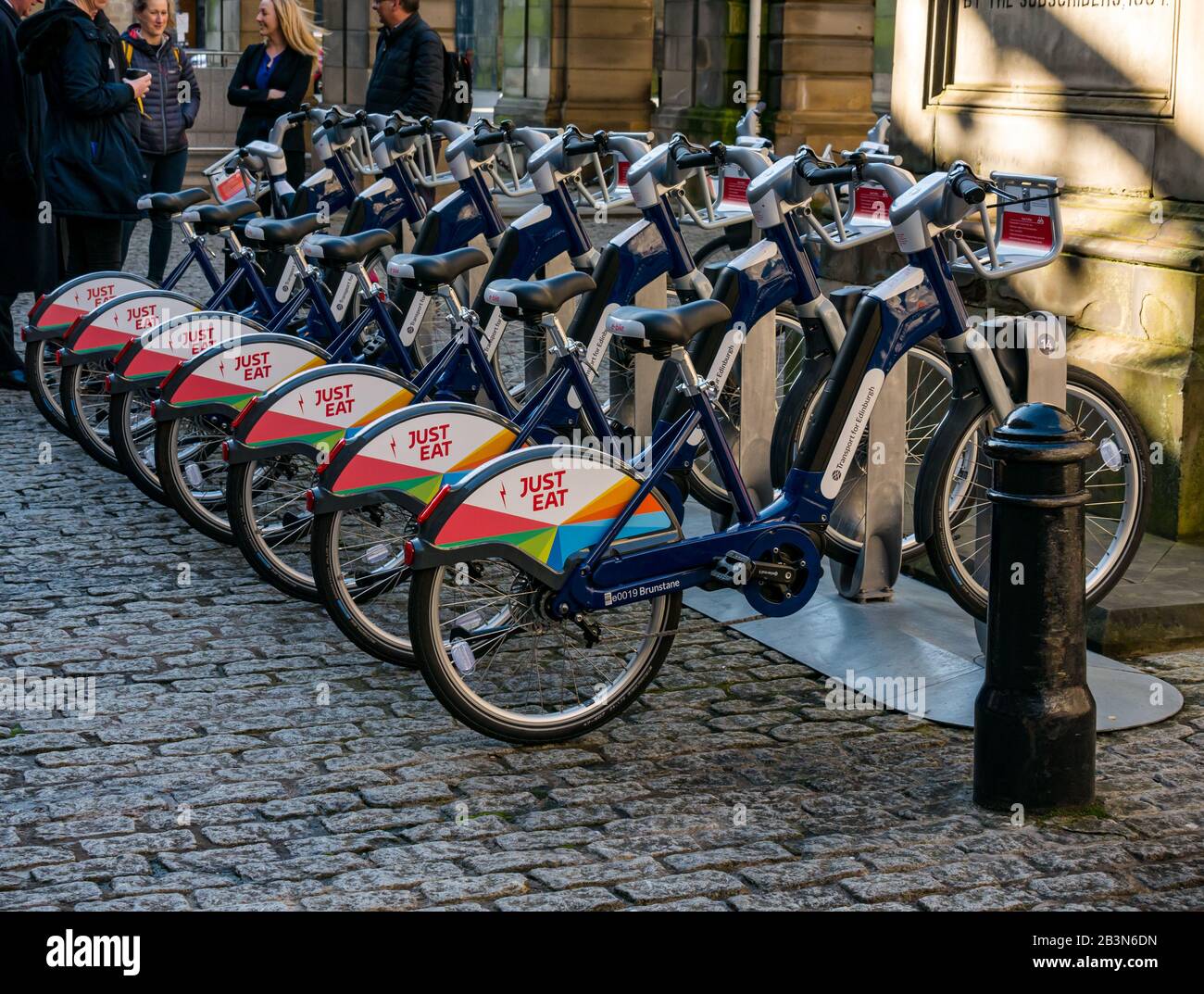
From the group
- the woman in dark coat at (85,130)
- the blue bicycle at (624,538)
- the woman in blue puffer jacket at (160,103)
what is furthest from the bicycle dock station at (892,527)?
Result: the woman in blue puffer jacket at (160,103)

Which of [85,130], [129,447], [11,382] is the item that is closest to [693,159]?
[129,447]

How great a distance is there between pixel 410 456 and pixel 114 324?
2681 millimetres

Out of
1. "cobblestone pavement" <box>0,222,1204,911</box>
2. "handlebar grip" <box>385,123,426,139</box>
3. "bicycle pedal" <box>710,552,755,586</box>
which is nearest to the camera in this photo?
"cobblestone pavement" <box>0,222,1204,911</box>

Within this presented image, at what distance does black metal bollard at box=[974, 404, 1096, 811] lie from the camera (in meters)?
4.39

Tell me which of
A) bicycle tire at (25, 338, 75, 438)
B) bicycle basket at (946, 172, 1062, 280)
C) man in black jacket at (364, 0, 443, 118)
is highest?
man in black jacket at (364, 0, 443, 118)

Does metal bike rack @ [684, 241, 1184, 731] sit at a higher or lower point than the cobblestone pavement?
higher

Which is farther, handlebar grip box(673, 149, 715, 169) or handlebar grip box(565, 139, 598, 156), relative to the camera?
handlebar grip box(565, 139, 598, 156)

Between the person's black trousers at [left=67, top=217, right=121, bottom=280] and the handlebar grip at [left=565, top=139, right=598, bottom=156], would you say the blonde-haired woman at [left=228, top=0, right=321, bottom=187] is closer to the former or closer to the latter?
the person's black trousers at [left=67, top=217, right=121, bottom=280]

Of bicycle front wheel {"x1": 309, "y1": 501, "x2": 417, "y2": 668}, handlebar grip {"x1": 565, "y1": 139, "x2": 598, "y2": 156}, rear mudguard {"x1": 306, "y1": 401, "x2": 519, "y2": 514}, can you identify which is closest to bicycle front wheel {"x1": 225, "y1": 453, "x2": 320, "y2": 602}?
bicycle front wheel {"x1": 309, "y1": 501, "x2": 417, "y2": 668}

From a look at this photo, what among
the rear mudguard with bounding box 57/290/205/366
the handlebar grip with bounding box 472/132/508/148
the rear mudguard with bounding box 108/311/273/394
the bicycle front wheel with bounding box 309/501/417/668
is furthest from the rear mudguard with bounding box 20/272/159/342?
the bicycle front wheel with bounding box 309/501/417/668

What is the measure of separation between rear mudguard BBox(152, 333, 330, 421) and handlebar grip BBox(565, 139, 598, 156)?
110cm

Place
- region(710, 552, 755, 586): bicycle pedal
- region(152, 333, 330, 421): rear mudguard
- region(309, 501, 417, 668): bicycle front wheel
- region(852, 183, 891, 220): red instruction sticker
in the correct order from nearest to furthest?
region(710, 552, 755, 586): bicycle pedal
region(309, 501, 417, 668): bicycle front wheel
region(852, 183, 891, 220): red instruction sticker
region(152, 333, 330, 421): rear mudguard
